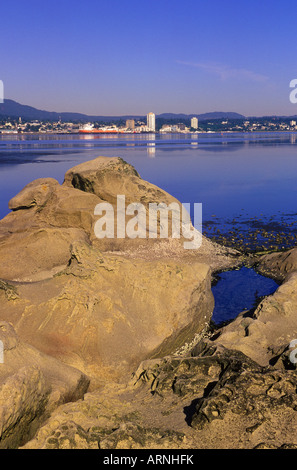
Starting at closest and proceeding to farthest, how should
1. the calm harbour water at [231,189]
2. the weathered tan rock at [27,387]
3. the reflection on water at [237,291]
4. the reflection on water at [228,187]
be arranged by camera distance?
the weathered tan rock at [27,387] → the reflection on water at [237,291] → the calm harbour water at [231,189] → the reflection on water at [228,187]

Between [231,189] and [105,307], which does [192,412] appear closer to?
[105,307]

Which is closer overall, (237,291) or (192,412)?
(192,412)

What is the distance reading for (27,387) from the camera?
439 centimetres

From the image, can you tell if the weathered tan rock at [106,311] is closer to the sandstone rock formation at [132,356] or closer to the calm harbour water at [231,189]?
the sandstone rock formation at [132,356]

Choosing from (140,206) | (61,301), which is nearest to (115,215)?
(140,206)

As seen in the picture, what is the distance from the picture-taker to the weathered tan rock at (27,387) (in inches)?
161

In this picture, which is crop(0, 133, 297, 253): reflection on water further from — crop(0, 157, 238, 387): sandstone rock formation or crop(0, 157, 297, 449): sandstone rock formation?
crop(0, 157, 238, 387): sandstone rock formation

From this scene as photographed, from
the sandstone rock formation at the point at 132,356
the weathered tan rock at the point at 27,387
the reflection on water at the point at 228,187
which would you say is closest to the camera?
the weathered tan rock at the point at 27,387

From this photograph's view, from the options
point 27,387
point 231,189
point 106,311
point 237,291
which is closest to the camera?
point 27,387

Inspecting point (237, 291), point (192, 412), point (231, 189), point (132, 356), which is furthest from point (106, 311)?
point (231, 189)

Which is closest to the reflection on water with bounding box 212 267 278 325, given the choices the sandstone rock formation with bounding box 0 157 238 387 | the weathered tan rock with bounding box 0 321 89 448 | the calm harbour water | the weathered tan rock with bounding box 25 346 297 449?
the calm harbour water

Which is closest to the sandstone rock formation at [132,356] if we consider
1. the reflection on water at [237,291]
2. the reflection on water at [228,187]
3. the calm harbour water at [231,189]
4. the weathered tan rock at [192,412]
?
the weathered tan rock at [192,412]

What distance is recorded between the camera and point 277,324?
7.44 meters

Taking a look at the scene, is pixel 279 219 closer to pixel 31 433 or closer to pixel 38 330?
pixel 38 330
